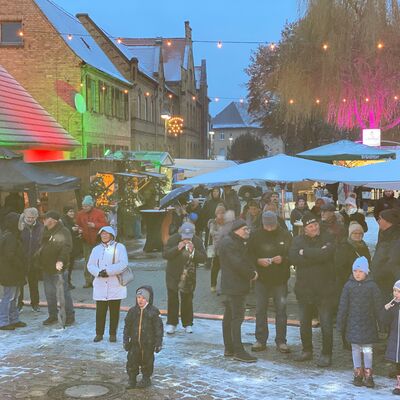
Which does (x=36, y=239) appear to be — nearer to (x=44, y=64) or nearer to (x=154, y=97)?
(x=44, y=64)

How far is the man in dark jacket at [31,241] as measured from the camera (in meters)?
9.55

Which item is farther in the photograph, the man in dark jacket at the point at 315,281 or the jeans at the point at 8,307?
the jeans at the point at 8,307

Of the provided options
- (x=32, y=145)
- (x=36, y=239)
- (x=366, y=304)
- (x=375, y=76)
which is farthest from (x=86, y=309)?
(x=375, y=76)

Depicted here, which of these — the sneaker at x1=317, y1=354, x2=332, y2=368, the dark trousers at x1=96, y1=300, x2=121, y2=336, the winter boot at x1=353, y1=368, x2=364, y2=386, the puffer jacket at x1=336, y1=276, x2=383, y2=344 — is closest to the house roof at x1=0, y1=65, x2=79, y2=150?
the dark trousers at x1=96, y1=300, x2=121, y2=336

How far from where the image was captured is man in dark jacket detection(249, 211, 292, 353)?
757 centimetres

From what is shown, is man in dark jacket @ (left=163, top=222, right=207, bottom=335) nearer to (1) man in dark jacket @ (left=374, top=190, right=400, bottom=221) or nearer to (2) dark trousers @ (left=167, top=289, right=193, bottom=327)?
(2) dark trousers @ (left=167, top=289, right=193, bottom=327)

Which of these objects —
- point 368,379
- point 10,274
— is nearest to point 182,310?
point 10,274

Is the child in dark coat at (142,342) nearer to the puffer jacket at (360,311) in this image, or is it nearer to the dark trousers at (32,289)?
the puffer jacket at (360,311)

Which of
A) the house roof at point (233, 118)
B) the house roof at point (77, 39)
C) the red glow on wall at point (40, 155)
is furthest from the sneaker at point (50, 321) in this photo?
the house roof at point (233, 118)

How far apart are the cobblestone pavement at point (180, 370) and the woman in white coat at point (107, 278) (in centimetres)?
27

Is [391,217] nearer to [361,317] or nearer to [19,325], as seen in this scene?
[361,317]

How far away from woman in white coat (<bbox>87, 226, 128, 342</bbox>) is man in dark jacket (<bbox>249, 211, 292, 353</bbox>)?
184 centimetres

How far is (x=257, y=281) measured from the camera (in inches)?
306

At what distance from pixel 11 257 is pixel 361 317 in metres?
5.06
